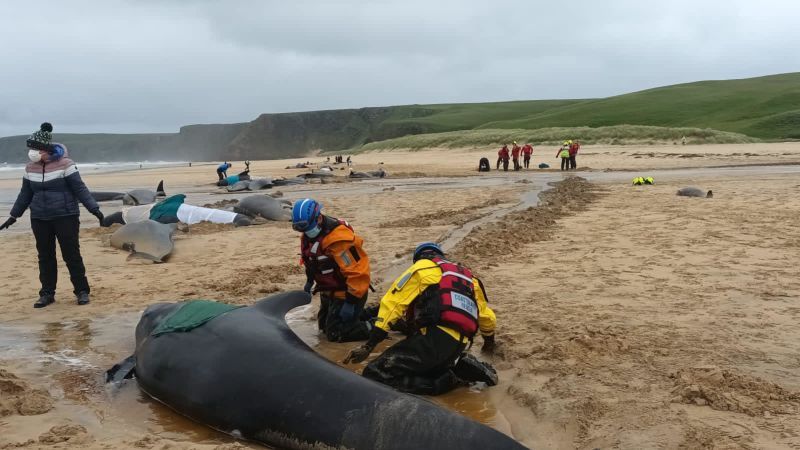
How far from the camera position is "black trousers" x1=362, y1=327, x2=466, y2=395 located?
15.7 feet

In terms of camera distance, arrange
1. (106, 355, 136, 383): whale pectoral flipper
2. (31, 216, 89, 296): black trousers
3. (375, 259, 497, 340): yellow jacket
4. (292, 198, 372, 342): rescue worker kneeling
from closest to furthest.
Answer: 1. (375, 259, 497, 340): yellow jacket
2. (106, 355, 136, 383): whale pectoral flipper
3. (292, 198, 372, 342): rescue worker kneeling
4. (31, 216, 89, 296): black trousers

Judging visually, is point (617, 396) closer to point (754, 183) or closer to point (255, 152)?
point (754, 183)

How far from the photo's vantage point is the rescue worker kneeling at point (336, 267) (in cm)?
627

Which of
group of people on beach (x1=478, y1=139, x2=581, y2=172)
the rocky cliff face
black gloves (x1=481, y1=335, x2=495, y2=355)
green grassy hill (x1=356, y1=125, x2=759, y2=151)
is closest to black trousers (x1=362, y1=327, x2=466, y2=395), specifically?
black gloves (x1=481, y1=335, x2=495, y2=355)

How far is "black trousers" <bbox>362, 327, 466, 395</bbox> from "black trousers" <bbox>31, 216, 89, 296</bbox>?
467 centimetres

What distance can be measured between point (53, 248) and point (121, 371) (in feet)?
10.8

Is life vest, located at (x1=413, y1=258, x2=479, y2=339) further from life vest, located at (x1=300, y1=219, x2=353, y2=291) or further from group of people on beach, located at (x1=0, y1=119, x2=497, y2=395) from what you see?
life vest, located at (x1=300, y1=219, x2=353, y2=291)

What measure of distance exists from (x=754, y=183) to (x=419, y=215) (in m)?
11.4

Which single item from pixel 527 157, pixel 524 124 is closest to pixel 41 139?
pixel 527 157

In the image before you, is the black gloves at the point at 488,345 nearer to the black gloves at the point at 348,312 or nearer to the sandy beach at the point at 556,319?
the sandy beach at the point at 556,319

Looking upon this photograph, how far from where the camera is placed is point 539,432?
4.23 metres

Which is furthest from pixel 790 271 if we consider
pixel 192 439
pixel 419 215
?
pixel 419 215

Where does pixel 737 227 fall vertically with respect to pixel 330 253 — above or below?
below

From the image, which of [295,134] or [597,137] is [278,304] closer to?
[597,137]
